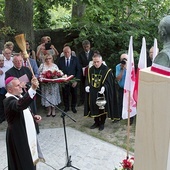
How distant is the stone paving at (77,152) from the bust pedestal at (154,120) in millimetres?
3028

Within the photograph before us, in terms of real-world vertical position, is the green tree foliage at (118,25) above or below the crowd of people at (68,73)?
above

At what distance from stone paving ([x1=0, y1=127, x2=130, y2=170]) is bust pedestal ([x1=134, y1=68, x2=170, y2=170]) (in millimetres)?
3028

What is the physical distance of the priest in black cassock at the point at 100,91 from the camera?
7984 mm

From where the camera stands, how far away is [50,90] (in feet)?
29.2

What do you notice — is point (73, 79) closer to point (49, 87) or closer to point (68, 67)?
point (68, 67)

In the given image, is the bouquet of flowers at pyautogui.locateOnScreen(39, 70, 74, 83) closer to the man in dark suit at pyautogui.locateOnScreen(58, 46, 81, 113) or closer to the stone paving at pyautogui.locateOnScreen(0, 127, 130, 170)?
the man in dark suit at pyautogui.locateOnScreen(58, 46, 81, 113)

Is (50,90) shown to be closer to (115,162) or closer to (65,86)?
(65,86)

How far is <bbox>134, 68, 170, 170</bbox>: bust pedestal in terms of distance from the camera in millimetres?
3141

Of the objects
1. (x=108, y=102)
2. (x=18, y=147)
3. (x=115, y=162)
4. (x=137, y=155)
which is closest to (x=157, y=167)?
(x=137, y=155)

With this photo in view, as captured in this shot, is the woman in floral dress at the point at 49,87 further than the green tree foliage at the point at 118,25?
No

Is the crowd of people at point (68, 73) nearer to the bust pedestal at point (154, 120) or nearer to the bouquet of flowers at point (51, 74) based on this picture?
the bouquet of flowers at point (51, 74)

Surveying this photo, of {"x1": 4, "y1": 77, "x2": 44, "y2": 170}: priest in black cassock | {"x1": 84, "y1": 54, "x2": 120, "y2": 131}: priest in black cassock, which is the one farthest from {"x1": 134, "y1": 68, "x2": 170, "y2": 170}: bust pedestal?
{"x1": 84, "y1": 54, "x2": 120, "y2": 131}: priest in black cassock

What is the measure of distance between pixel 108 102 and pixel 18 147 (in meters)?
3.44

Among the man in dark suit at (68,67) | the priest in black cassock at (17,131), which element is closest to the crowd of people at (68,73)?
the man in dark suit at (68,67)
